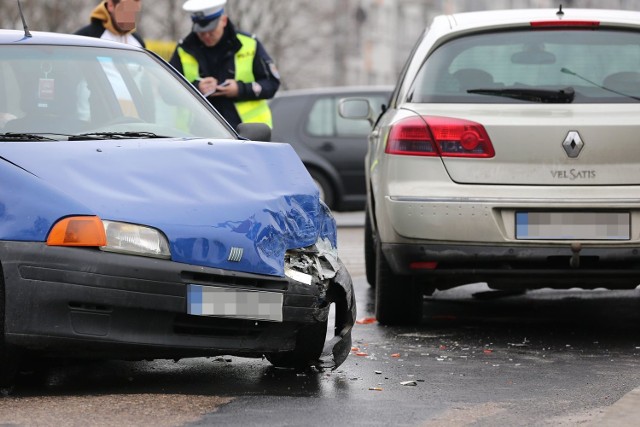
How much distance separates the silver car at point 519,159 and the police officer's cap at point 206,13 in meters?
2.23

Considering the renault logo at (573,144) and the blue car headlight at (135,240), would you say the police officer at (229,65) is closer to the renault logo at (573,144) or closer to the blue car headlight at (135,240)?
the renault logo at (573,144)

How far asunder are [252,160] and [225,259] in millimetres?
779

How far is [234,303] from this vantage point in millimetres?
5816

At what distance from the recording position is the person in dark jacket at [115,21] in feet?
33.2

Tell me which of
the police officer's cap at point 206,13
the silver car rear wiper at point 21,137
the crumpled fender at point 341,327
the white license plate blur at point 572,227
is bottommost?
the crumpled fender at point 341,327

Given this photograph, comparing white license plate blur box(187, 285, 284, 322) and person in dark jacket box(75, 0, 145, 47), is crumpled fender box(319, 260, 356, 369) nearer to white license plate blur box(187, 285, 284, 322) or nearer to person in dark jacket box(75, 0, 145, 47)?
white license plate blur box(187, 285, 284, 322)

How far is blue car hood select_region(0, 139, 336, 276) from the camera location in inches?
226

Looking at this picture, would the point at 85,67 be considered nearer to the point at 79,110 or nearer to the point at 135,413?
the point at 79,110

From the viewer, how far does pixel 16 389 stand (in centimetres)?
599

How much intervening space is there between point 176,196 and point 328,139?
12545mm

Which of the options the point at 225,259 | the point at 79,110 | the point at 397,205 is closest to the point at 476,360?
the point at 397,205

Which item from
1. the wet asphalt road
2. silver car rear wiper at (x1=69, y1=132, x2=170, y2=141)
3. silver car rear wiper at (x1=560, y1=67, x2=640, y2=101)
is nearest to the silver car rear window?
silver car rear wiper at (x1=560, y1=67, x2=640, y2=101)

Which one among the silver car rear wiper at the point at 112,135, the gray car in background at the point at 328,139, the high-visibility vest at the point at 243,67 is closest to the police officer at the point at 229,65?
the high-visibility vest at the point at 243,67

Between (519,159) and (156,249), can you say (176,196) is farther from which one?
(519,159)
